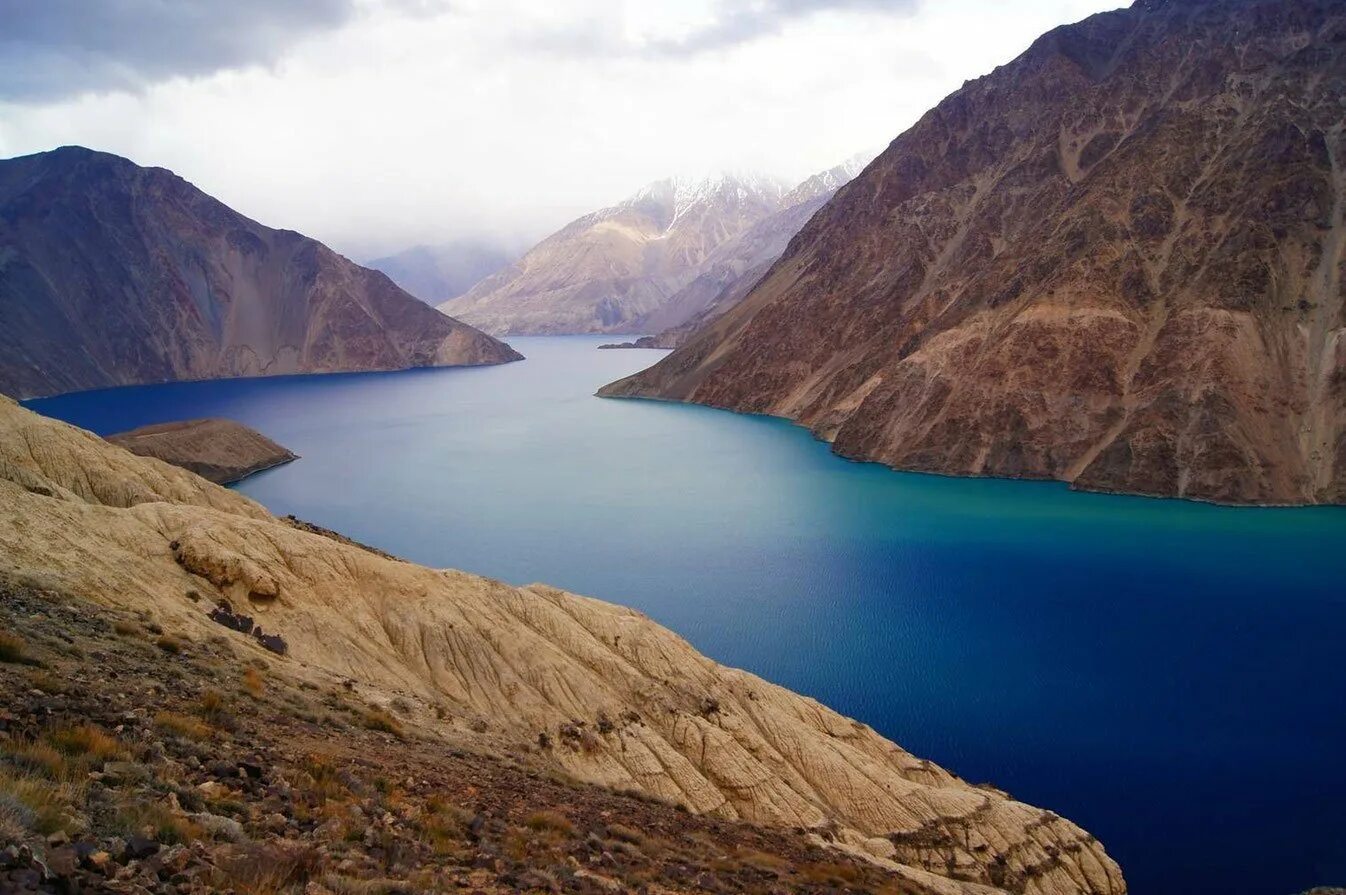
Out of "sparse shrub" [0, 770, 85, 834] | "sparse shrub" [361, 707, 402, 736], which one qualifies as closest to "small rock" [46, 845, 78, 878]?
"sparse shrub" [0, 770, 85, 834]

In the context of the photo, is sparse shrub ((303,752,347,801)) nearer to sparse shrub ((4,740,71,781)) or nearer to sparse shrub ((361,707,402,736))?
sparse shrub ((4,740,71,781))

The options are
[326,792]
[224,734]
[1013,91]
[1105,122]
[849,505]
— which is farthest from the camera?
[1013,91]

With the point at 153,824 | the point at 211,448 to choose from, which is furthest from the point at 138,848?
the point at 211,448

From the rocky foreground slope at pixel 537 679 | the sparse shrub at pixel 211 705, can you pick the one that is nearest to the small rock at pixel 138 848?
the sparse shrub at pixel 211 705

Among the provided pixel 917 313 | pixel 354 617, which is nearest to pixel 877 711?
pixel 354 617

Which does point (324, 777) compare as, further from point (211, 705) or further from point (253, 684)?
point (253, 684)

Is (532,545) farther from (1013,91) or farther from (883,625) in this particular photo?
(1013,91)
